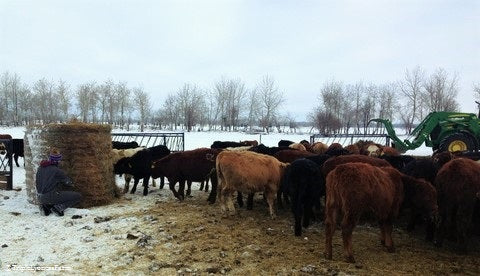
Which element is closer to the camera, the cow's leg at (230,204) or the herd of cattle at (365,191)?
the herd of cattle at (365,191)

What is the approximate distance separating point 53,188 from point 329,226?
20.1 ft

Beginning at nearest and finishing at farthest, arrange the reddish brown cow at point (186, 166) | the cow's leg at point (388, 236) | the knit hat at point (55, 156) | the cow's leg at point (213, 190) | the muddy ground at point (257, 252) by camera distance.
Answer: the muddy ground at point (257, 252), the cow's leg at point (388, 236), the knit hat at point (55, 156), the cow's leg at point (213, 190), the reddish brown cow at point (186, 166)

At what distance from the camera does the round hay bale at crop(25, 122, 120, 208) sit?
29.9 ft

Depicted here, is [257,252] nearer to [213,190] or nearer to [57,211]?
[213,190]

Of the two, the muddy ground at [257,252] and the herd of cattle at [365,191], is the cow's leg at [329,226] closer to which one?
the herd of cattle at [365,191]

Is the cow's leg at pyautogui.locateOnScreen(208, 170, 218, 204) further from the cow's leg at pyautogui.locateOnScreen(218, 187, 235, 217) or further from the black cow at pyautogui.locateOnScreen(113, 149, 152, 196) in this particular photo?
the black cow at pyautogui.locateOnScreen(113, 149, 152, 196)

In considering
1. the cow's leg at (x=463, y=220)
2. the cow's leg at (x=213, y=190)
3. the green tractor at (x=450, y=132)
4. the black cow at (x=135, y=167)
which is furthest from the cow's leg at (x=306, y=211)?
the green tractor at (x=450, y=132)

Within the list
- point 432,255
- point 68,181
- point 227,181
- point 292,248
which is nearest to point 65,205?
point 68,181

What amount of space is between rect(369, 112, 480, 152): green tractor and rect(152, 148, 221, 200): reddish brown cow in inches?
462

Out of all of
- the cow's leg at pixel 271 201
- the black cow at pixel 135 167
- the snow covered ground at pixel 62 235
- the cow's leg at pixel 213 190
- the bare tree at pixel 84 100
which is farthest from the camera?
the bare tree at pixel 84 100

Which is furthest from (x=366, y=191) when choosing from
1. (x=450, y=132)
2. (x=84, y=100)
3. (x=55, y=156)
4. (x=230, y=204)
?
(x=84, y=100)

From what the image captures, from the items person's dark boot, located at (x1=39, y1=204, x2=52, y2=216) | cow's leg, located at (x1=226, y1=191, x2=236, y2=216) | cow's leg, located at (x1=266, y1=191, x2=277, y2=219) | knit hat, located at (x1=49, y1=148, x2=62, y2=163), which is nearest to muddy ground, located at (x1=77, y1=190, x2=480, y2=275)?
cow's leg, located at (x1=266, y1=191, x2=277, y2=219)

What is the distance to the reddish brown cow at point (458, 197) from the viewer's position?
6184 mm

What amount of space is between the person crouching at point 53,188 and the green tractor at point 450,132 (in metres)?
15.2
